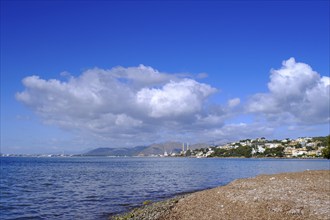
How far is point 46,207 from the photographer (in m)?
28.2

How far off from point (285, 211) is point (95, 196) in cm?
2319

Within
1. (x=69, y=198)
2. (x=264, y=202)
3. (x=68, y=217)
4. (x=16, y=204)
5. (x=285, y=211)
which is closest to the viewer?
(x=285, y=211)

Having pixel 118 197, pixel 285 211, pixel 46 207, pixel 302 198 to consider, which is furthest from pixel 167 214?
pixel 118 197

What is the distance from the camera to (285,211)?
16.5 metres

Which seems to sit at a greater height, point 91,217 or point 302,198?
point 302,198

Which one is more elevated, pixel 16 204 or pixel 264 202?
pixel 264 202

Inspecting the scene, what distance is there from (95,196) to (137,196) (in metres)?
4.46

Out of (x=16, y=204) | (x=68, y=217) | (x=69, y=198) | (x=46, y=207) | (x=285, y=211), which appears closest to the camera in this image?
(x=285, y=211)

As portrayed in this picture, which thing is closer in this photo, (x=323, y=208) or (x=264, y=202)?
(x=323, y=208)

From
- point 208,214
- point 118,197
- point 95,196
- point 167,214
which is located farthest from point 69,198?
point 208,214

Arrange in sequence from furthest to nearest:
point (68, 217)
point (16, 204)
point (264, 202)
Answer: point (16, 204)
point (68, 217)
point (264, 202)

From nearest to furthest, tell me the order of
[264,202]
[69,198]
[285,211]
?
[285,211]
[264,202]
[69,198]

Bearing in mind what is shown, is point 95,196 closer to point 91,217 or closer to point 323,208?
point 91,217

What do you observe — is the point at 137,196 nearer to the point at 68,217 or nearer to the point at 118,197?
the point at 118,197
